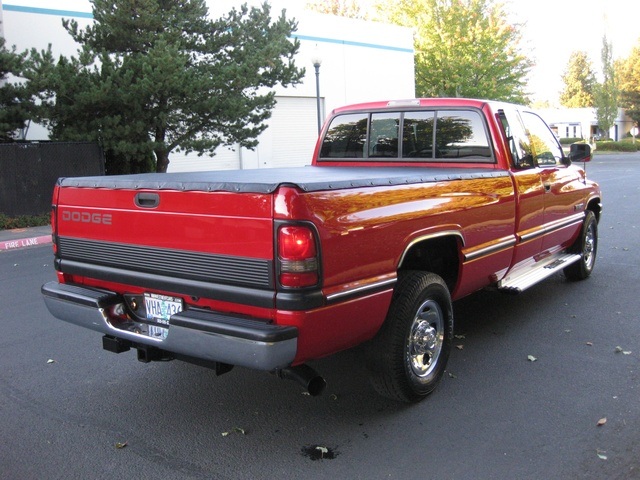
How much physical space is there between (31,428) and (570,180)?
5491 millimetres

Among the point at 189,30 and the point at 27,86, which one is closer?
the point at 27,86

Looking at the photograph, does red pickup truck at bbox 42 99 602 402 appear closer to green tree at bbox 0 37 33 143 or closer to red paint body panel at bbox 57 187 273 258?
red paint body panel at bbox 57 187 273 258

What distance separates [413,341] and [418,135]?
2.34 m

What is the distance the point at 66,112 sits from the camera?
15.6m

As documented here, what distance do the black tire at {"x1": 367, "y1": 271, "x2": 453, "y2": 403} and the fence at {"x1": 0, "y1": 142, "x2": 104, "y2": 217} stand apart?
1386cm

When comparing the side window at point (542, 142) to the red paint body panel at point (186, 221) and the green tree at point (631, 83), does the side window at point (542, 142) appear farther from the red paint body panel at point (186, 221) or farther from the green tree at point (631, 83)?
the green tree at point (631, 83)

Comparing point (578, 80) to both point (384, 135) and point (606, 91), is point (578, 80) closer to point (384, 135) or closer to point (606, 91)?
point (606, 91)

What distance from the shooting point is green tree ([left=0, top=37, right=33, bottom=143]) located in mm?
14656

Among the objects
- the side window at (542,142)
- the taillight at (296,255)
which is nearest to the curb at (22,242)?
the side window at (542,142)

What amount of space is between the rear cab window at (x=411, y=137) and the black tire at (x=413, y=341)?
1.71m

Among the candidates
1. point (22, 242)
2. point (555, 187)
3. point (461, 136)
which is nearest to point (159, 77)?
point (22, 242)

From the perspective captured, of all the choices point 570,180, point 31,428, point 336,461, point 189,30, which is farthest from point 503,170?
point 189,30

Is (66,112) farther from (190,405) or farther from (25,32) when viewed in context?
(190,405)

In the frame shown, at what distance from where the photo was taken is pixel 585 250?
7.54 meters
